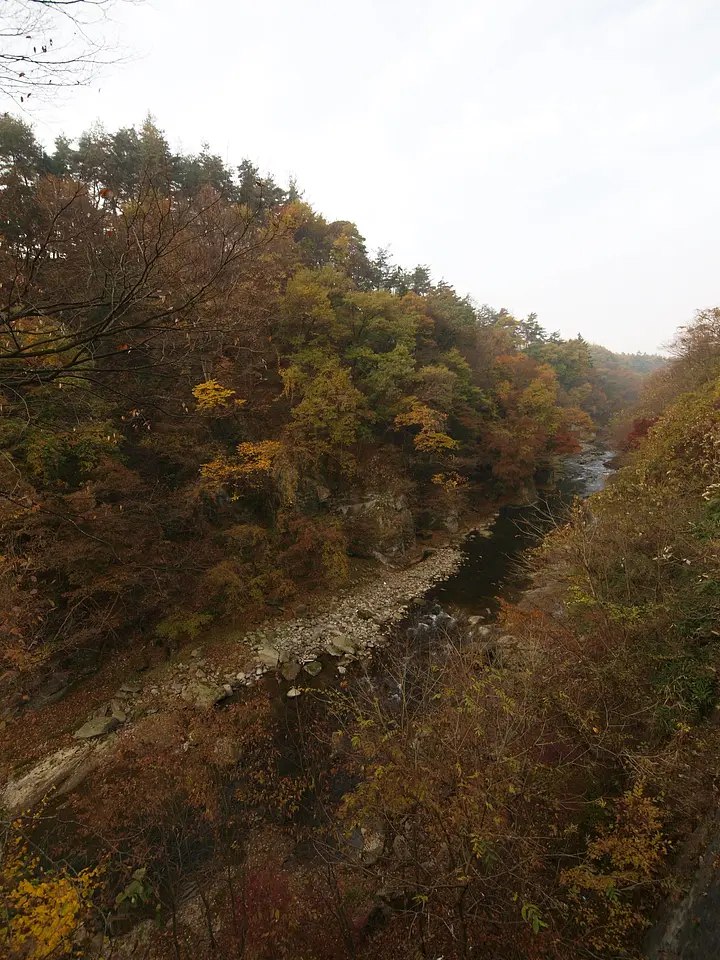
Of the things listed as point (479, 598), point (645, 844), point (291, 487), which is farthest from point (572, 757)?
point (291, 487)

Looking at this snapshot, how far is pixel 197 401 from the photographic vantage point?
42.1ft

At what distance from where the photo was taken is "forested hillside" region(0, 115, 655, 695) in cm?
255

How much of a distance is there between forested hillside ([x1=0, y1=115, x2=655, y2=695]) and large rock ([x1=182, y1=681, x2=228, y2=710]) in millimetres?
1808

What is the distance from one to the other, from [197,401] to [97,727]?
30.4 feet

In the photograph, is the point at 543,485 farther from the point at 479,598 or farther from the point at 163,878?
the point at 163,878

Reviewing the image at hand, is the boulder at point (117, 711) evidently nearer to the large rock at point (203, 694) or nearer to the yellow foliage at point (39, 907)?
the large rock at point (203, 694)

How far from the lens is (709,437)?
337 inches

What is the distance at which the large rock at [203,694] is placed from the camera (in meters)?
9.40

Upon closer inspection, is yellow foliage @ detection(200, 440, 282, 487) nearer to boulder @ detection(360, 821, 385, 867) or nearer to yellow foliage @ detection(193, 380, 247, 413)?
yellow foliage @ detection(193, 380, 247, 413)

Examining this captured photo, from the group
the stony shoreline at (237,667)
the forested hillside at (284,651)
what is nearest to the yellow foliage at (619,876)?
the forested hillside at (284,651)

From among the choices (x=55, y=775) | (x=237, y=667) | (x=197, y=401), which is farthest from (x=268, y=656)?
(x=197, y=401)

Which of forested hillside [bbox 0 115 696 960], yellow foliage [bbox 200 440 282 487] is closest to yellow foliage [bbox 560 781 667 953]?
forested hillside [bbox 0 115 696 960]

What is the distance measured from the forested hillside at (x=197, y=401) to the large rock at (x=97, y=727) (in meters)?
1.72

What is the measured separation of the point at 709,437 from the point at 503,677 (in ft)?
24.3
